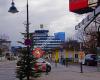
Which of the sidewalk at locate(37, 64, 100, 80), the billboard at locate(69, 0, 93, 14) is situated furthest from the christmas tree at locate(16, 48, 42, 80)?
the billboard at locate(69, 0, 93, 14)

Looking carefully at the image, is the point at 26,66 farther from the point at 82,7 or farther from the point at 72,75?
the point at 82,7

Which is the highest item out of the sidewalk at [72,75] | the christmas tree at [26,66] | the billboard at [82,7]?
the billboard at [82,7]

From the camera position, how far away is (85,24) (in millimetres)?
9938

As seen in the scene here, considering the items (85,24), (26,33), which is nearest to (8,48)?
(26,33)

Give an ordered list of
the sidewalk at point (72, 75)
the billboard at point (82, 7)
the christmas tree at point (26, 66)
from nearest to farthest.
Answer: the billboard at point (82, 7), the christmas tree at point (26, 66), the sidewalk at point (72, 75)

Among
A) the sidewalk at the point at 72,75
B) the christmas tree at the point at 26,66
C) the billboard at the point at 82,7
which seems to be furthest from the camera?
the sidewalk at the point at 72,75

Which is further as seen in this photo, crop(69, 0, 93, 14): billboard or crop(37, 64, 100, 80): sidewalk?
crop(37, 64, 100, 80): sidewalk

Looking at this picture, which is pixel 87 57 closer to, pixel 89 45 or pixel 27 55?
pixel 89 45

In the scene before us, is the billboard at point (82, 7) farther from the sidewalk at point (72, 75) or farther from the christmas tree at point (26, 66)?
the sidewalk at point (72, 75)

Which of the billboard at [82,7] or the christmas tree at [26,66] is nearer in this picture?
the billboard at [82,7]

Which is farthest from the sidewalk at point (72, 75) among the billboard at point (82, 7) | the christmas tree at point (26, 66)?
the billboard at point (82, 7)

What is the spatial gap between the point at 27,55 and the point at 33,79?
161cm

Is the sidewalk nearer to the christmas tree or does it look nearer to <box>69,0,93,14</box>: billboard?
the christmas tree

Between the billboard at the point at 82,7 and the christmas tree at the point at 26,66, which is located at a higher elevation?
the billboard at the point at 82,7
